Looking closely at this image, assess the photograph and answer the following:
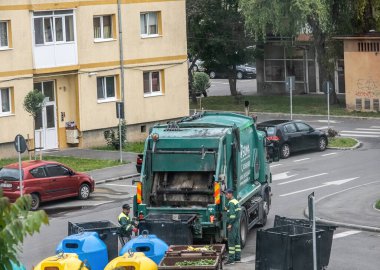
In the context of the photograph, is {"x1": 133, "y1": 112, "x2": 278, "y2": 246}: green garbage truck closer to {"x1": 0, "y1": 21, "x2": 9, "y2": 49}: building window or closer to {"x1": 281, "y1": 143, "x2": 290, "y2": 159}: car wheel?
Result: {"x1": 281, "y1": 143, "x2": 290, "y2": 159}: car wheel

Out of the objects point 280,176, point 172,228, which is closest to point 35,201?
point 280,176

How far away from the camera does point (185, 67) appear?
4750cm

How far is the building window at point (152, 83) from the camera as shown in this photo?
46156mm

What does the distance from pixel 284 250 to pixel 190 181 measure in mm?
3818

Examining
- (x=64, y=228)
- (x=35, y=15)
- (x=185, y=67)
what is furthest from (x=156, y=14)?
(x=64, y=228)

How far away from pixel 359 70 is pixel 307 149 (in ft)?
37.4

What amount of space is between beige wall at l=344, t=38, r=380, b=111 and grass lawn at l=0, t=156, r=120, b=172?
16.7 meters

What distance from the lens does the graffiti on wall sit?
51.4 meters

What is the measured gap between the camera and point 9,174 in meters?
31.0

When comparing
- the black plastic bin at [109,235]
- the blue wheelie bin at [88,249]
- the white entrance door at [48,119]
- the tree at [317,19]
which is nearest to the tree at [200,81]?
the tree at [317,19]

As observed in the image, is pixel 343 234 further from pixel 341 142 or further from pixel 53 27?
pixel 53 27

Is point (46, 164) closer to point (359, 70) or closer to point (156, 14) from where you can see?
point (156, 14)

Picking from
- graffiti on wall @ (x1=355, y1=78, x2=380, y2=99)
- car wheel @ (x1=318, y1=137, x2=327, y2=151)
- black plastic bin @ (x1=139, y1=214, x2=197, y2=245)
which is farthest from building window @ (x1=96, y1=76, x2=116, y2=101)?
black plastic bin @ (x1=139, y1=214, x2=197, y2=245)

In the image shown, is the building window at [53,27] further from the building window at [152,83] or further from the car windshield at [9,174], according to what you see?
the car windshield at [9,174]
